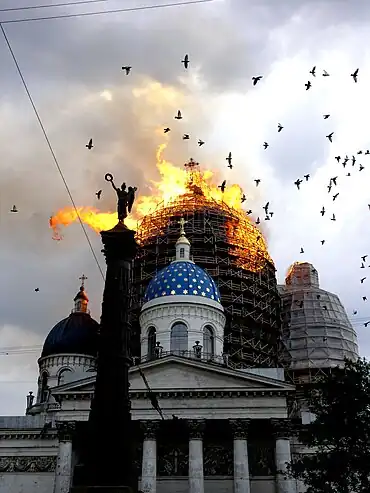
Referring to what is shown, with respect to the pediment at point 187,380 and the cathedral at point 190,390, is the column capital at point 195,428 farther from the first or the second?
the pediment at point 187,380

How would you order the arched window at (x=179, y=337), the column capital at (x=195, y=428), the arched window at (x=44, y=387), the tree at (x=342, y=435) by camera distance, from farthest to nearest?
the arched window at (x=44, y=387) → the arched window at (x=179, y=337) → the column capital at (x=195, y=428) → the tree at (x=342, y=435)

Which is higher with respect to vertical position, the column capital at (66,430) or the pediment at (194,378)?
the pediment at (194,378)

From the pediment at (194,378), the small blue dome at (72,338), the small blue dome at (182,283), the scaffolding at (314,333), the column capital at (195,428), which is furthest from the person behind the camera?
the scaffolding at (314,333)

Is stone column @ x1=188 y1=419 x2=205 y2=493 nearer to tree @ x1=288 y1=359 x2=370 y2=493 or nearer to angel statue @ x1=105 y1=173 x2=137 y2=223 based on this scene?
tree @ x1=288 y1=359 x2=370 y2=493

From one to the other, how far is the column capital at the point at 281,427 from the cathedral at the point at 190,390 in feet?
0.16

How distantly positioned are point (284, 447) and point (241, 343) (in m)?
→ 12.3

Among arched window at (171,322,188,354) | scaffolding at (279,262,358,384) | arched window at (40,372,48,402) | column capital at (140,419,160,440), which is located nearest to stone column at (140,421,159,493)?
column capital at (140,419,160,440)

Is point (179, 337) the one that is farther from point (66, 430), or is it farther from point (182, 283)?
point (66, 430)

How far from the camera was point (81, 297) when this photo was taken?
160 ft

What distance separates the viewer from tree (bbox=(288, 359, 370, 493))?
71.6ft

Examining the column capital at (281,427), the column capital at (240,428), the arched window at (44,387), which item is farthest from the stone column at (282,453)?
the arched window at (44,387)

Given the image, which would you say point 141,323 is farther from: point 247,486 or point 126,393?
point 126,393

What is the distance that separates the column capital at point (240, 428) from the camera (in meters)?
29.0

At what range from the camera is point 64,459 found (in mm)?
29484
